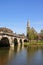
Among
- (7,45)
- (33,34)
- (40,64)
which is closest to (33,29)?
(33,34)

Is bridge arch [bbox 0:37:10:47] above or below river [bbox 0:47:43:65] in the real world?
above

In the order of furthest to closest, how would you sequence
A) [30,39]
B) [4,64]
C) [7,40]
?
1. [30,39]
2. [7,40]
3. [4,64]

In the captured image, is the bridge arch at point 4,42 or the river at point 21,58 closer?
the river at point 21,58

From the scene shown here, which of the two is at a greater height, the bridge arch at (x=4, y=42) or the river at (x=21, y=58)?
the bridge arch at (x=4, y=42)

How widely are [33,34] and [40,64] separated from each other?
9353 cm

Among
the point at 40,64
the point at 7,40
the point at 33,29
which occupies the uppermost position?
the point at 33,29

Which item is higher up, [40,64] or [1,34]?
[1,34]

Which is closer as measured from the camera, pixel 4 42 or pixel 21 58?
Result: pixel 21 58

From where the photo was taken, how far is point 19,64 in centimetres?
3488

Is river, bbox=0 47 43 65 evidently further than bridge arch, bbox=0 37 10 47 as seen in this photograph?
No

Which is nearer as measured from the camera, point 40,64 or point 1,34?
point 40,64

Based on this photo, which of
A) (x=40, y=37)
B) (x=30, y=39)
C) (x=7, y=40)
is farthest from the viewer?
(x=40, y=37)

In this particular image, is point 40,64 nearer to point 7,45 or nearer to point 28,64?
point 28,64

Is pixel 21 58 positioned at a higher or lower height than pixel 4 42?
lower
